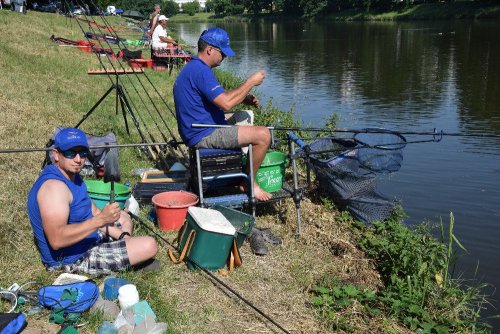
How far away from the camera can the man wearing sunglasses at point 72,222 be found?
343cm

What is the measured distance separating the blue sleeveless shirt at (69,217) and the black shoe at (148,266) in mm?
370

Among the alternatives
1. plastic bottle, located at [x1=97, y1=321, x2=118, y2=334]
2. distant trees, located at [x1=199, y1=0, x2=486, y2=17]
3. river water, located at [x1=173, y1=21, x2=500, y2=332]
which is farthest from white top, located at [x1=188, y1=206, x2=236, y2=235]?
distant trees, located at [x1=199, y1=0, x2=486, y2=17]

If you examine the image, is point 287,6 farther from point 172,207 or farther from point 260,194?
point 172,207

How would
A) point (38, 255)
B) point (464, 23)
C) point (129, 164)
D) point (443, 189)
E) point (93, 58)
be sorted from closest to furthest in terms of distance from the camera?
1. point (38, 255)
2. point (129, 164)
3. point (443, 189)
4. point (93, 58)
5. point (464, 23)

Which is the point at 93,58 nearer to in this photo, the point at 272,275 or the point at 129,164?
the point at 129,164

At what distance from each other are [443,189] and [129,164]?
4.53m

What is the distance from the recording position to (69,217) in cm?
358

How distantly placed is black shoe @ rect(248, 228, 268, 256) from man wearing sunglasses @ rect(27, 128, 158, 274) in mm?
966

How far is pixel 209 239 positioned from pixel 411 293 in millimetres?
1683

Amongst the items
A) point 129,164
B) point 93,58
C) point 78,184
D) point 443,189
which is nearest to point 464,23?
point 93,58

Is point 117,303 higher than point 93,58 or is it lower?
lower

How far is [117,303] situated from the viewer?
3518mm

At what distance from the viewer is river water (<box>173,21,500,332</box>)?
694cm

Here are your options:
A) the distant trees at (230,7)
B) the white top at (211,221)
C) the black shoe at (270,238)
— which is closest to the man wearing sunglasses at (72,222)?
the white top at (211,221)
